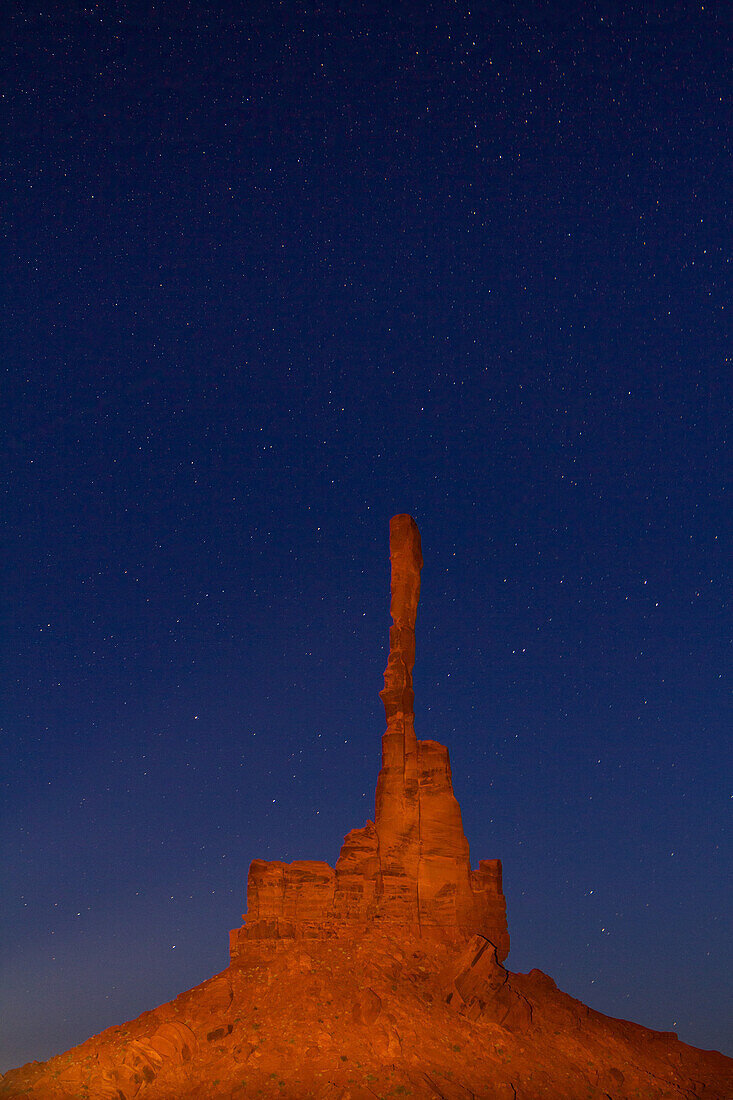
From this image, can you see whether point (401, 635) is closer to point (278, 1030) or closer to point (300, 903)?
point (300, 903)

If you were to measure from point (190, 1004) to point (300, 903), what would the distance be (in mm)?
11407

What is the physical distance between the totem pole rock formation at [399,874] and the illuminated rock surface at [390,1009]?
0.38 ft

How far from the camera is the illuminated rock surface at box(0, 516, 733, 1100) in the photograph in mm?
56594

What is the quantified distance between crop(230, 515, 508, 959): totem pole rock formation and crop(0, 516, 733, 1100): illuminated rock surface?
116 mm

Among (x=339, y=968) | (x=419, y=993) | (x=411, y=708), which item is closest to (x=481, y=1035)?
(x=419, y=993)

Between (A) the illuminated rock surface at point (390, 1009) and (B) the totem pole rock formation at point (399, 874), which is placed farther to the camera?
(B) the totem pole rock formation at point (399, 874)

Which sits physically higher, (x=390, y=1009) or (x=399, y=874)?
(x=399, y=874)

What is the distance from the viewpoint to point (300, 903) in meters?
73.3

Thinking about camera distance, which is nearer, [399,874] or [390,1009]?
[390,1009]

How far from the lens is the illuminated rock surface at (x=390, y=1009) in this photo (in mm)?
56594

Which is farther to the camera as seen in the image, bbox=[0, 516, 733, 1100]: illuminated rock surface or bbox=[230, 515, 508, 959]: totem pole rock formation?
bbox=[230, 515, 508, 959]: totem pole rock formation

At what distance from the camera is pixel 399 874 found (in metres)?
76.1

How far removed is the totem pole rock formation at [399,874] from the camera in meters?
73.2

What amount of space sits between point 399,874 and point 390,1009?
14633mm
